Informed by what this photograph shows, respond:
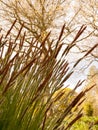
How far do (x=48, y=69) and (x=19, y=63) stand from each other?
0.65 feet

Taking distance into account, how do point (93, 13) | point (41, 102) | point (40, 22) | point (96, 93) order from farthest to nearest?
point (96, 93)
point (93, 13)
point (40, 22)
point (41, 102)

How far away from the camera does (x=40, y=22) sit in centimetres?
1502

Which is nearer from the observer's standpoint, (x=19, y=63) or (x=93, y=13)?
(x=19, y=63)

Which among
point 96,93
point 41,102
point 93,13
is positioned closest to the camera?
point 41,102

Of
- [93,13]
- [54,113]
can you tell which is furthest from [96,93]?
[54,113]

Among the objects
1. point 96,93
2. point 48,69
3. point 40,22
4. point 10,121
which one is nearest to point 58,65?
point 48,69

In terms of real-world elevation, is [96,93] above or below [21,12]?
above

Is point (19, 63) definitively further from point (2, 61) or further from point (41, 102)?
point (41, 102)

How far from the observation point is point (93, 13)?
16.1 meters

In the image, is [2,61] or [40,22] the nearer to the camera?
[2,61]

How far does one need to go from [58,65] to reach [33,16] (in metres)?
13.7

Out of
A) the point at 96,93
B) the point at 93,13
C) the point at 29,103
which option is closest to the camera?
the point at 29,103

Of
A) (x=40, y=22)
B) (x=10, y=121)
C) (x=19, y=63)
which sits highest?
(x=40, y=22)

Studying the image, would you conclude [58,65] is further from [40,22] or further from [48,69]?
[40,22]
